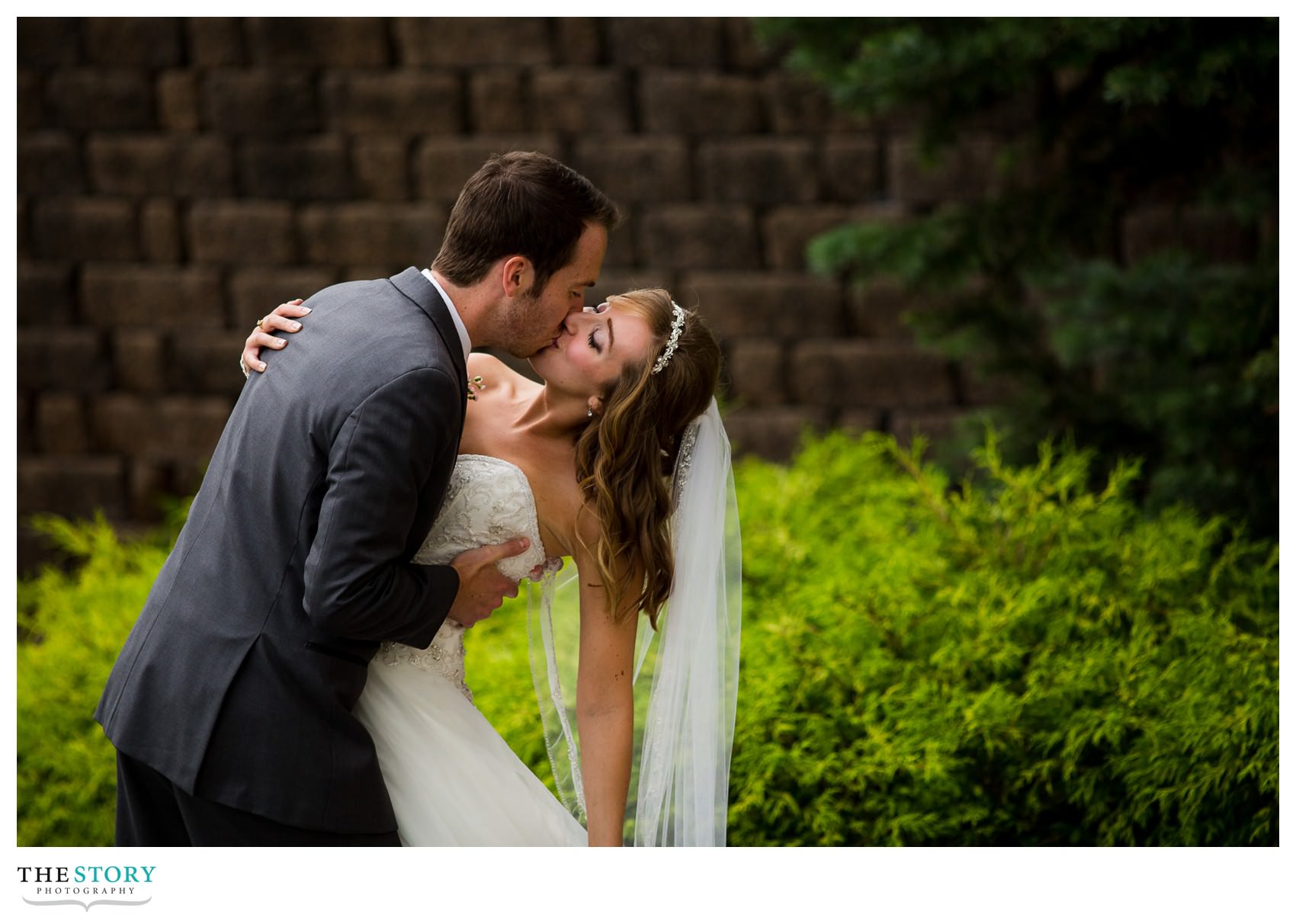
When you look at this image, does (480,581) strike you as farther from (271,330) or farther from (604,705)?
(271,330)

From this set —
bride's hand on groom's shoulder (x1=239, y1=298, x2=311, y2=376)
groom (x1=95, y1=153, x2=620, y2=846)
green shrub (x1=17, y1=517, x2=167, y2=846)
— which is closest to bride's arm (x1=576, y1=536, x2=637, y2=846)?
groom (x1=95, y1=153, x2=620, y2=846)

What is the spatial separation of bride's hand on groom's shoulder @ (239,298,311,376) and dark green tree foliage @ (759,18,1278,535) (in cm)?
221

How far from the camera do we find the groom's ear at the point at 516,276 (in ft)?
5.84

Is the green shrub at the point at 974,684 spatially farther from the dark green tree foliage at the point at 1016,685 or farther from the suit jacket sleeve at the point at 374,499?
the suit jacket sleeve at the point at 374,499

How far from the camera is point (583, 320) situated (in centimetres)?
197

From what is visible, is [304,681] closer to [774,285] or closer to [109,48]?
[774,285]

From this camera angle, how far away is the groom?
1600 millimetres

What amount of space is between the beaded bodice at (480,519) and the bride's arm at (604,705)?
0.14m

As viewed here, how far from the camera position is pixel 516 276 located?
1.79m

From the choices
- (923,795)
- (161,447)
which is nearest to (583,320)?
(923,795)

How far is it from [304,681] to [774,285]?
351 cm
